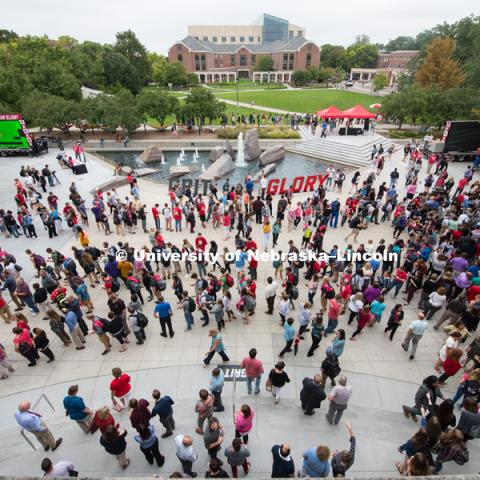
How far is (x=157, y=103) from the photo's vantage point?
110 feet

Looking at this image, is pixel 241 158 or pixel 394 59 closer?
pixel 241 158

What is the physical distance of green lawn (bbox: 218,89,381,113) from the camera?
2008 inches

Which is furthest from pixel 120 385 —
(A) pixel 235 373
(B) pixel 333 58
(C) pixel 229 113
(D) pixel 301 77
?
(B) pixel 333 58

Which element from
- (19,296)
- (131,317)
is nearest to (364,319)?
(131,317)

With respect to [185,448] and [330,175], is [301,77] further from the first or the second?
[185,448]

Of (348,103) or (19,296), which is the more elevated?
(348,103)

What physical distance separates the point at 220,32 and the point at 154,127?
4624 inches

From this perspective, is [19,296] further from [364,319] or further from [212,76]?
[212,76]

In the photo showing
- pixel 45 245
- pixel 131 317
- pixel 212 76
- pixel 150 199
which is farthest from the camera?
pixel 212 76

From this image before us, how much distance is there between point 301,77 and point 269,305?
276 feet

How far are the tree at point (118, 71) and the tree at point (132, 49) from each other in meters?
7.05

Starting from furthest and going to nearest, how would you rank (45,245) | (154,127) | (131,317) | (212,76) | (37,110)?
(212,76) < (154,127) < (37,110) < (45,245) < (131,317)

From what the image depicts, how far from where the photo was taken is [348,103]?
55719 mm

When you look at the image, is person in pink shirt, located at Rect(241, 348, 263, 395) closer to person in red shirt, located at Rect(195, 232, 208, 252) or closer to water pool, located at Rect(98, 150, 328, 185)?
person in red shirt, located at Rect(195, 232, 208, 252)
